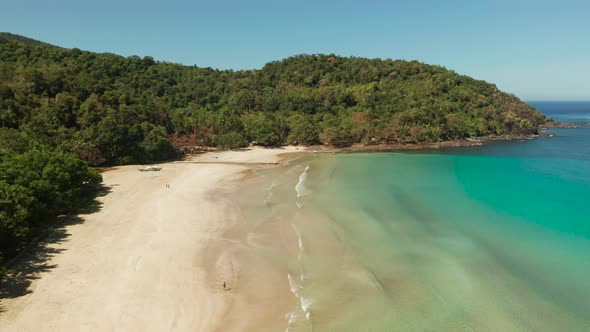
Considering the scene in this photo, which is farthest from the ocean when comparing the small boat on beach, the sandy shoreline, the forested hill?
the forested hill

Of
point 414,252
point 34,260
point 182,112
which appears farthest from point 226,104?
point 414,252

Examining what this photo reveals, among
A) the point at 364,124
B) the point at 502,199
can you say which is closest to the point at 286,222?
the point at 502,199

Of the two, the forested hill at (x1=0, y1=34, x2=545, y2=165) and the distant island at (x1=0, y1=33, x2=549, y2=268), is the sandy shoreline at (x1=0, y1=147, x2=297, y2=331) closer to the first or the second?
the distant island at (x1=0, y1=33, x2=549, y2=268)

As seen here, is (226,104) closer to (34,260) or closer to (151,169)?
(151,169)

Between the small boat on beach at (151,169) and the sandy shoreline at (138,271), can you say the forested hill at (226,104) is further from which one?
the sandy shoreline at (138,271)

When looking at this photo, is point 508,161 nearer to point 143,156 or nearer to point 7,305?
point 143,156
